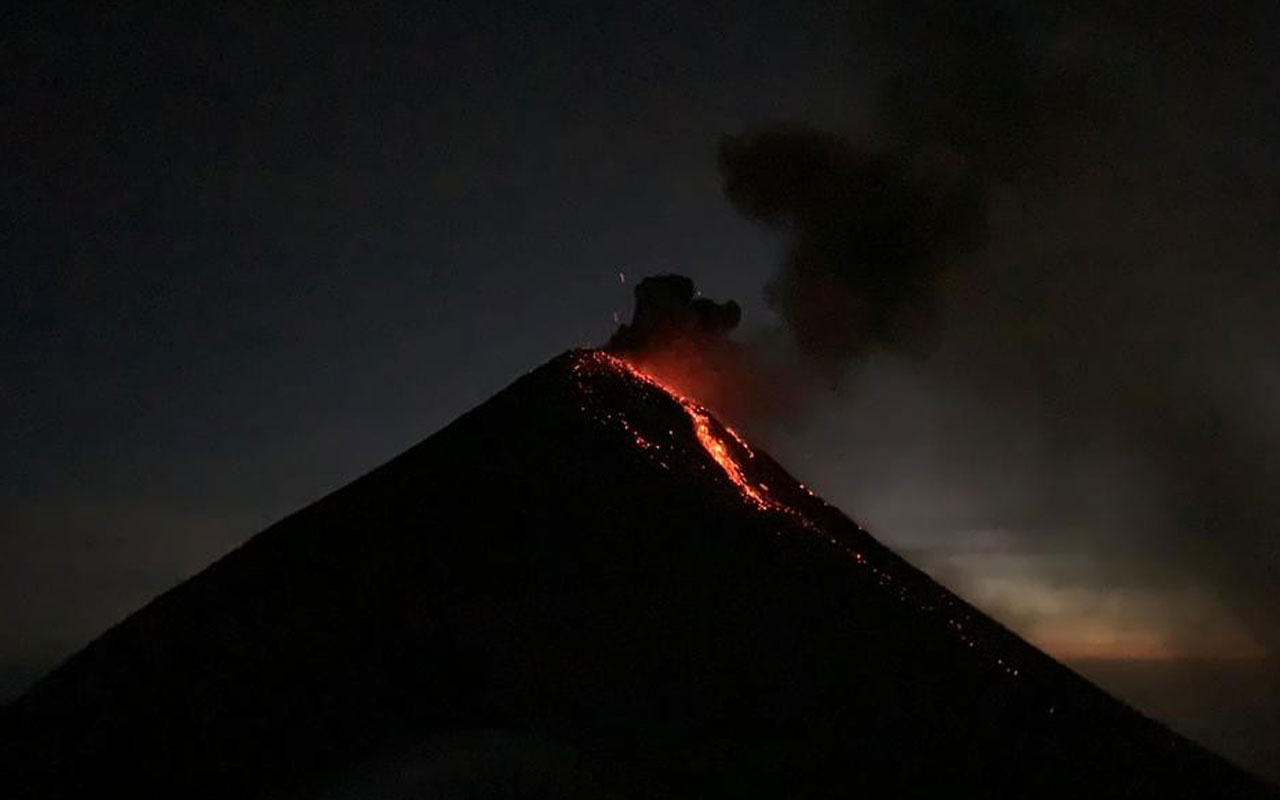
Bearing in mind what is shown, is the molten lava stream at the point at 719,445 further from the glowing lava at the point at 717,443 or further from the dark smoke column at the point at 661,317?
the dark smoke column at the point at 661,317

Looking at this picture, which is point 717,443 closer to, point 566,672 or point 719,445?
point 719,445

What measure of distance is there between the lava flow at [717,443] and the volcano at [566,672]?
559 millimetres

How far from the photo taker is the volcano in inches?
544

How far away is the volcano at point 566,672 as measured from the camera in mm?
13828

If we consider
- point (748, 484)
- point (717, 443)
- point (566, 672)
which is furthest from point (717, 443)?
point (566, 672)

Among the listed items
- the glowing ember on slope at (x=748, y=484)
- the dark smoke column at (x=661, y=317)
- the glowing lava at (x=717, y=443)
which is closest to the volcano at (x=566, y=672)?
the glowing ember on slope at (x=748, y=484)

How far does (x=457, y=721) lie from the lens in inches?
552

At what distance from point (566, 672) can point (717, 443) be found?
7.08m

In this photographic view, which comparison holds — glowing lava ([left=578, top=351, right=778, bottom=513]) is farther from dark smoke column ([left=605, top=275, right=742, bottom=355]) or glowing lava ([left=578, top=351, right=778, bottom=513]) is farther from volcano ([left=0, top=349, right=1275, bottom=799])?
dark smoke column ([left=605, top=275, right=742, bottom=355])

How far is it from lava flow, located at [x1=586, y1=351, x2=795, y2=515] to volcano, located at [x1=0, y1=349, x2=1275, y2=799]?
0.56 meters

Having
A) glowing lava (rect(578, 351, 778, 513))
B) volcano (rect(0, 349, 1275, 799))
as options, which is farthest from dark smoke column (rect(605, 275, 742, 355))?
volcano (rect(0, 349, 1275, 799))

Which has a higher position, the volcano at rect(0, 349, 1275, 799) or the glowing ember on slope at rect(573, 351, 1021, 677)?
the glowing ember on slope at rect(573, 351, 1021, 677)

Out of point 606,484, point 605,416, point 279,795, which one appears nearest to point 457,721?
point 279,795

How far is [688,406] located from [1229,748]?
128 m
